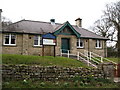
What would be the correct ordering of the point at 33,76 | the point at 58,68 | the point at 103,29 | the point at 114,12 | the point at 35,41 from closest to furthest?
the point at 33,76
the point at 58,68
the point at 35,41
the point at 114,12
the point at 103,29

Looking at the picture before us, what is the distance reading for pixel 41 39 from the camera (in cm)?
2117

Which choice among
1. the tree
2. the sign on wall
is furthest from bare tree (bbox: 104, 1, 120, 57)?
the sign on wall

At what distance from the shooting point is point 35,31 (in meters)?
21.0

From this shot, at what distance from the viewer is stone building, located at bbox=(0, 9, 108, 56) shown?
64.9 ft

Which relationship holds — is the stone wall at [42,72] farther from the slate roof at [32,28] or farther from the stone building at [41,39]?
the slate roof at [32,28]

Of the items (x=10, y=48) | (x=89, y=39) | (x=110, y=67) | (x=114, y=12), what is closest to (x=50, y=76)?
(x=110, y=67)

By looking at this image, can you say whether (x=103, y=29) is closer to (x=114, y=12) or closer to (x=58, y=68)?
(x=114, y=12)

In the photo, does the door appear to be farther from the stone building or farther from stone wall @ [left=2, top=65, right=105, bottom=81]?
stone wall @ [left=2, top=65, right=105, bottom=81]

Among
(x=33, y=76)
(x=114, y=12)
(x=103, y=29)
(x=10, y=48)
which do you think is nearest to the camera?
(x=33, y=76)

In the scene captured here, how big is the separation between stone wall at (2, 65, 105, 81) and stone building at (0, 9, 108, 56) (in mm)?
8488

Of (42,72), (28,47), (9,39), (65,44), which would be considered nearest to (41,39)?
(28,47)

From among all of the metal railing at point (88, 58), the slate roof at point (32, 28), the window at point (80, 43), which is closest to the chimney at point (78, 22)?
the slate roof at point (32, 28)

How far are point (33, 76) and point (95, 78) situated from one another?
4958 mm

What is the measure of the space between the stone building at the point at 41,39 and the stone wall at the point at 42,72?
27.8 feet
